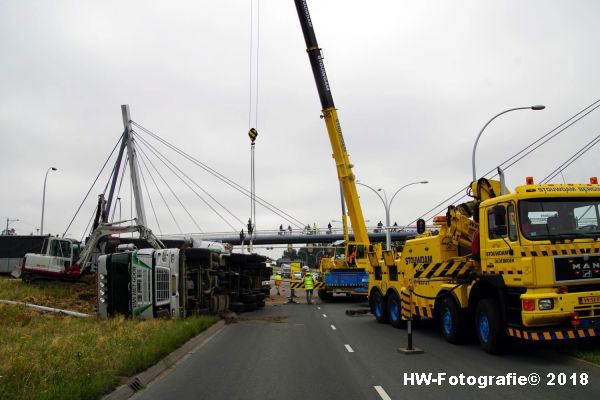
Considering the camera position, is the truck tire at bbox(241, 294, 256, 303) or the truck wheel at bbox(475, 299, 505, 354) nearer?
the truck wheel at bbox(475, 299, 505, 354)

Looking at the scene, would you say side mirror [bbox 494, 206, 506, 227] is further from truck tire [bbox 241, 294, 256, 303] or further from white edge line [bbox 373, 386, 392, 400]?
truck tire [bbox 241, 294, 256, 303]

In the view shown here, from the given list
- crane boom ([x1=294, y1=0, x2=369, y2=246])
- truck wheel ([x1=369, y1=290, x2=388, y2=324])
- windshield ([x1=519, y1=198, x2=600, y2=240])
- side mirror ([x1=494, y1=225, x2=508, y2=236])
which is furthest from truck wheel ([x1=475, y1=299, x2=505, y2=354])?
crane boom ([x1=294, y1=0, x2=369, y2=246])

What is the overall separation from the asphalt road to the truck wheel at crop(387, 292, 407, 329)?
1.82m

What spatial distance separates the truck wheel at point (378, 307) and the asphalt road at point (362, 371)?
11.2 feet

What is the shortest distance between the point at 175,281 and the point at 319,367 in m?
8.52

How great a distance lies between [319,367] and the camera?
32.3ft

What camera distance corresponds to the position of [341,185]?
26.3 meters

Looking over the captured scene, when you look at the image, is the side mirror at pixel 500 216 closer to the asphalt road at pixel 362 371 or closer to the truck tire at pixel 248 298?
the asphalt road at pixel 362 371

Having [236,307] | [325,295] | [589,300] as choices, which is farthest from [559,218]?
[325,295]

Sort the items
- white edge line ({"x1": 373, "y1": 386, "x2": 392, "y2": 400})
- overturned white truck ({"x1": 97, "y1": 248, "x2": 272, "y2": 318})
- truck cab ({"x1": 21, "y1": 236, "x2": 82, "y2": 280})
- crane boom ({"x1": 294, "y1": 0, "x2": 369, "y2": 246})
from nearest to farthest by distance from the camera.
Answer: white edge line ({"x1": 373, "y1": 386, "x2": 392, "y2": 400}) → overturned white truck ({"x1": 97, "y1": 248, "x2": 272, "y2": 318}) → crane boom ({"x1": 294, "y1": 0, "x2": 369, "y2": 246}) → truck cab ({"x1": 21, "y1": 236, "x2": 82, "y2": 280})

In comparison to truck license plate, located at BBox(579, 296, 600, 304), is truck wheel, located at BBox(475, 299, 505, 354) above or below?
below

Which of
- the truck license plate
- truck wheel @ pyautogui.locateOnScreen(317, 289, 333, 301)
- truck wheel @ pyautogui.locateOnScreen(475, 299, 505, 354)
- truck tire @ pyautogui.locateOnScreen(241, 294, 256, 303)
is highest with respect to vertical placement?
the truck license plate

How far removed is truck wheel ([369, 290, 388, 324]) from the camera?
17.8 meters

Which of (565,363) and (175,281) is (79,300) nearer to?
(175,281)
